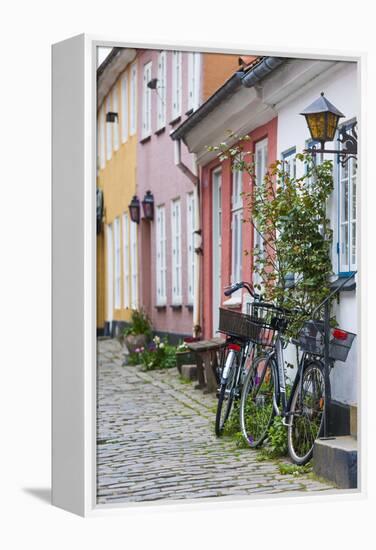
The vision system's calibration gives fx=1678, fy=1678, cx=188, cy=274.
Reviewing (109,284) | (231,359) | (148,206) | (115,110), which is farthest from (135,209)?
(231,359)

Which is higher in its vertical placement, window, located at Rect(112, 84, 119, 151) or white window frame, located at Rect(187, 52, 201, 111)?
white window frame, located at Rect(187, 52, 201, 111)

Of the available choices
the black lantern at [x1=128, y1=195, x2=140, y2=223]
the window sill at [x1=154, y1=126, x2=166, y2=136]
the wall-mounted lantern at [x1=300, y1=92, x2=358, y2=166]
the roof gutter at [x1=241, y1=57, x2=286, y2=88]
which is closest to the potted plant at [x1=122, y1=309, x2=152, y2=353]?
the black lantern at [x1=128, y1=195, x2=140, y2=223]

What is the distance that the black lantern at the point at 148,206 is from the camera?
11.7m

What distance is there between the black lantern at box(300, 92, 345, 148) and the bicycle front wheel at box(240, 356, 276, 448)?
166cm

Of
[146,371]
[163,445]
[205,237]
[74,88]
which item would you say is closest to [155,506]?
[163,445]

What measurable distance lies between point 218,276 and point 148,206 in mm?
697

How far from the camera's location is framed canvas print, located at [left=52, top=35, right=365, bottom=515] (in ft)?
36.3

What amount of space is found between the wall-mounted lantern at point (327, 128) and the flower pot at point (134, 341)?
1741mm

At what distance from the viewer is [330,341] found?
38.5ft

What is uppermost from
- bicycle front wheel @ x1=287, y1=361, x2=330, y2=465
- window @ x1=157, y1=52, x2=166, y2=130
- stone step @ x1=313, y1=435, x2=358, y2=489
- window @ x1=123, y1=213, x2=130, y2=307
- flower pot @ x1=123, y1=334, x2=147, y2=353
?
window @ x1=157, y1=52, x2=166, y2=130

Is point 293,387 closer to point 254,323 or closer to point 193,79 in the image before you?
point 254,323

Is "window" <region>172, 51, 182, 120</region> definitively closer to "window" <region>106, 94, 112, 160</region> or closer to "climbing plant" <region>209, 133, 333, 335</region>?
"climbing plant" <region>209, 133, 333, 335</region>

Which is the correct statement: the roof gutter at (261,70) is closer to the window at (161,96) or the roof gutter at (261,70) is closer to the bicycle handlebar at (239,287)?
the window at (161,96)
